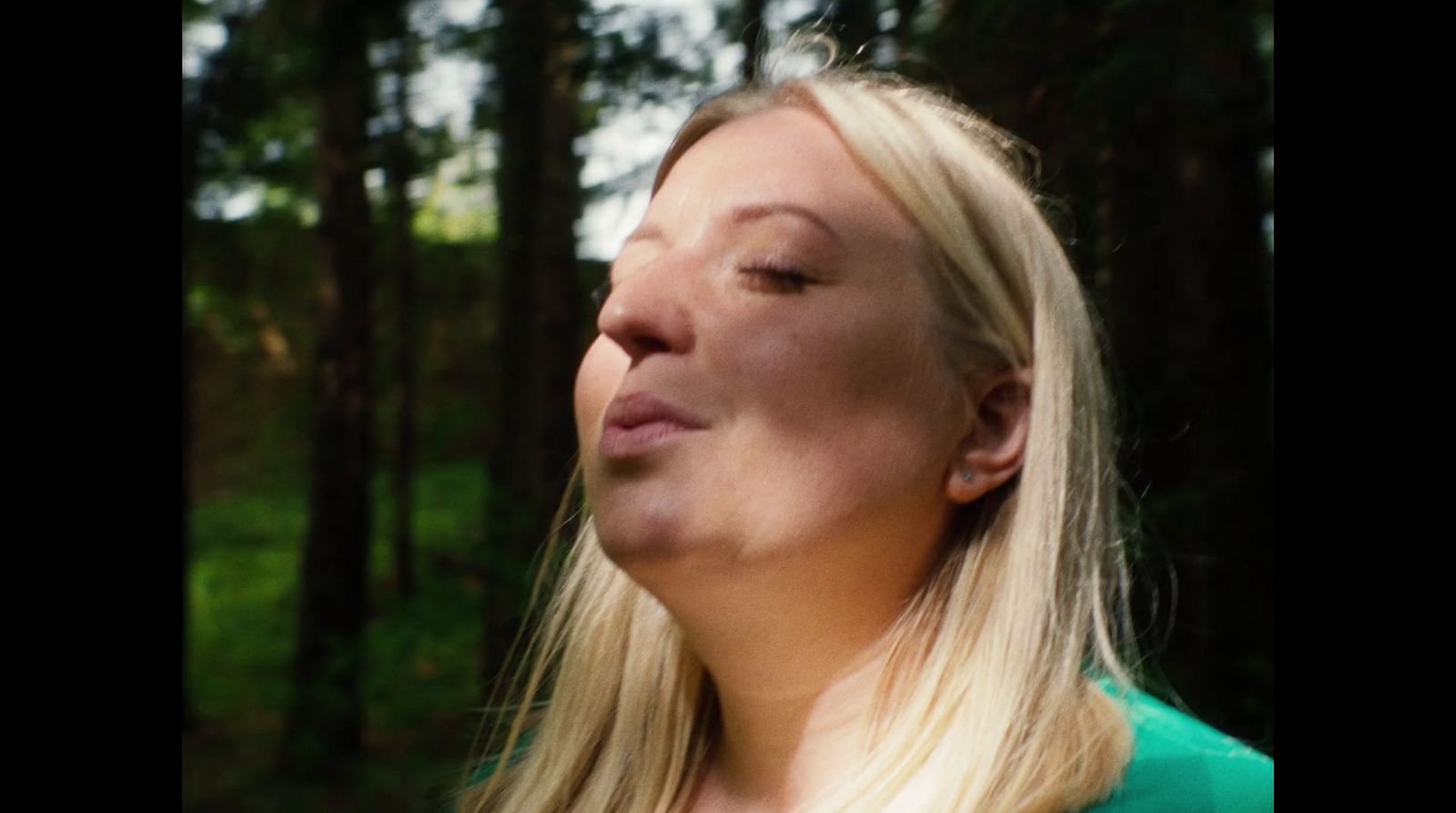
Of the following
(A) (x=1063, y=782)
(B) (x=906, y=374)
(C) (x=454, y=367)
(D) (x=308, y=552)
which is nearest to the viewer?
(A) (x=1063, y=782)

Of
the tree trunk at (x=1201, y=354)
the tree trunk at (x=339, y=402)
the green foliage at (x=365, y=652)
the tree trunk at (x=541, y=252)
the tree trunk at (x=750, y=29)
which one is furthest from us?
the tree trunk at (x=339, y=402)

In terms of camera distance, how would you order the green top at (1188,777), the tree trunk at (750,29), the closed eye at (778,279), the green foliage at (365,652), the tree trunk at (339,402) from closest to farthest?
the green top at (1188,777)
the closed eye at (778,279)
the tree trunk at (750,29)
the green foliage at (365,652)
the tree trunk at (339,402)

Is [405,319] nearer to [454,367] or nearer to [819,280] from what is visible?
[454,367]

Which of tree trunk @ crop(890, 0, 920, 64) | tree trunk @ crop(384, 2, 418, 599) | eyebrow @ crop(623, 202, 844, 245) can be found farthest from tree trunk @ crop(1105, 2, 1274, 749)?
tree trunk @ crop(384, 2, 418, 599)

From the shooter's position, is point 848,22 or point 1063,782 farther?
point 848,22

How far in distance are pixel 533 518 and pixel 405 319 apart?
5.60 meters

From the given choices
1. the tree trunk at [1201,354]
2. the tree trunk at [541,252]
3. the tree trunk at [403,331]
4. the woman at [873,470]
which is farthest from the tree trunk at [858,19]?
the tree trunk at [403,331]

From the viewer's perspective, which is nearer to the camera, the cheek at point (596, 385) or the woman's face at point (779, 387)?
the woman's face at point (779, 387)

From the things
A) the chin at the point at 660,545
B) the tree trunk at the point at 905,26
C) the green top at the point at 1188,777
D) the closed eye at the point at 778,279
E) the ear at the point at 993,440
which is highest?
the tree trunk at the point at 905,26

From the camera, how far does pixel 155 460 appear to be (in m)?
1.00

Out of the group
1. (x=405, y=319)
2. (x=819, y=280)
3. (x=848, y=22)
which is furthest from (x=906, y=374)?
(x=405, y=319)

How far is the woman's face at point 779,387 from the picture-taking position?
1344 millimetres

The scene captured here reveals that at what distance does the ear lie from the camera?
1.45 m

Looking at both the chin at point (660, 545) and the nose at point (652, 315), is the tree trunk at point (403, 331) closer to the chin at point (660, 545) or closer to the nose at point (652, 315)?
the nose at point (652, 315)
